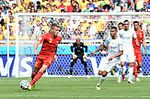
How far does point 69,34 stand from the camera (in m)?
19.0

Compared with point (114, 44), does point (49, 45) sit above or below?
above

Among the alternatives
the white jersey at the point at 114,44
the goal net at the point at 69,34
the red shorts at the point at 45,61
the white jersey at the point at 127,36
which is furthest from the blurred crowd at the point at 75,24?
the red shorts at the point at 45,61

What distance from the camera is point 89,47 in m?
18.7

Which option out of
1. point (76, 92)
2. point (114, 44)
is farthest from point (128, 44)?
point (76, 92)

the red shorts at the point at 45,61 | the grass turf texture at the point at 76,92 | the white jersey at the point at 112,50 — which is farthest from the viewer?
the white jersey at the point at 112,50

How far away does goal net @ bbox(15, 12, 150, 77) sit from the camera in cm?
1855

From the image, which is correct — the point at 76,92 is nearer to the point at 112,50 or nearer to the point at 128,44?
the point at 112,50

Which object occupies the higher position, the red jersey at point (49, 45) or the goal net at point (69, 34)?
the red jersey at point (49, 45)

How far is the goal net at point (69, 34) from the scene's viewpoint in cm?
1855

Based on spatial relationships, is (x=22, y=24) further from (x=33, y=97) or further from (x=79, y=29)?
(x=33, y=97)

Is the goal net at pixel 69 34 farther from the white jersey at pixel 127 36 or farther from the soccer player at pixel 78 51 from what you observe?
the white jersey at pixel 127 36

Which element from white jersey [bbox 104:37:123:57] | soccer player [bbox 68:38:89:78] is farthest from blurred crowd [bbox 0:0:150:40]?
white jersey [bbox 104:37:123:57]

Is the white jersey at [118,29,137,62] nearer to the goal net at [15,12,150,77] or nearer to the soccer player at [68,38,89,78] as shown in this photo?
the goal net at [15,12,150,77]

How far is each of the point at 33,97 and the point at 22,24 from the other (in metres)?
10.0
